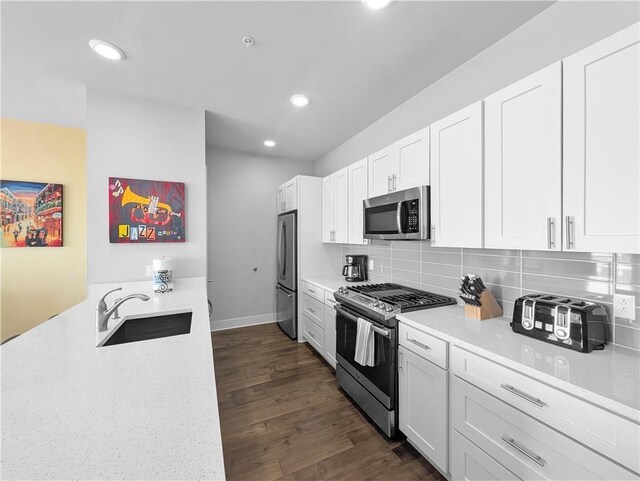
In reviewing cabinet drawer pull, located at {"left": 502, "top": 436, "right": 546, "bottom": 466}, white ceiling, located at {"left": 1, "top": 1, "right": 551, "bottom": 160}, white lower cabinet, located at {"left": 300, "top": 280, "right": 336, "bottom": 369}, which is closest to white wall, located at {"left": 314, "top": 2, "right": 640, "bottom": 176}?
white ceiling, located at {"left": 1, "top": 1, "right": 551, "bottom": 160}

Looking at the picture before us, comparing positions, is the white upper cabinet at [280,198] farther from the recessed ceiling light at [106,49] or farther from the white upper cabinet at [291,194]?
the recessed ceiling light at [106,49]

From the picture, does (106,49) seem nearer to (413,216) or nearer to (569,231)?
(413,216)

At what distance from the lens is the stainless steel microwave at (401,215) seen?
6.38ft

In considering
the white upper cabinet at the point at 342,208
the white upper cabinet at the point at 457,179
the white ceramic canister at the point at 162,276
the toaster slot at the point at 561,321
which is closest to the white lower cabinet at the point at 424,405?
the toaster slot at the point at 561,321

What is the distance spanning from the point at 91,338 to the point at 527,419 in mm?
2003

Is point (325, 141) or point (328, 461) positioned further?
point (325, 141)

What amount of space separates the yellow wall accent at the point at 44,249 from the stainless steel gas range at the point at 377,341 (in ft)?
10.2

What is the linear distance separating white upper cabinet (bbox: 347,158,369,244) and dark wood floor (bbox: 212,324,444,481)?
149cm

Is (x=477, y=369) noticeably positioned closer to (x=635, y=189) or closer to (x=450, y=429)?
(x=450, y=429)

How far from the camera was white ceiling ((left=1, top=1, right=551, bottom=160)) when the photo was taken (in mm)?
1557

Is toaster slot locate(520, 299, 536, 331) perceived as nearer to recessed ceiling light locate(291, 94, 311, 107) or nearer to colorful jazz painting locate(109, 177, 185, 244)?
recessed ceiling light locate(291, 94, 311, 107)

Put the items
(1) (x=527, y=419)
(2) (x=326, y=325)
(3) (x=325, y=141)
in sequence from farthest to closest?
(3) (x=325, y=141), (2) (x=326, y=325), (1) (x=527, y=419)

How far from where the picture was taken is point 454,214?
1733 millimetres

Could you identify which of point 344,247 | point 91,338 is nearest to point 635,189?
point 91,338
